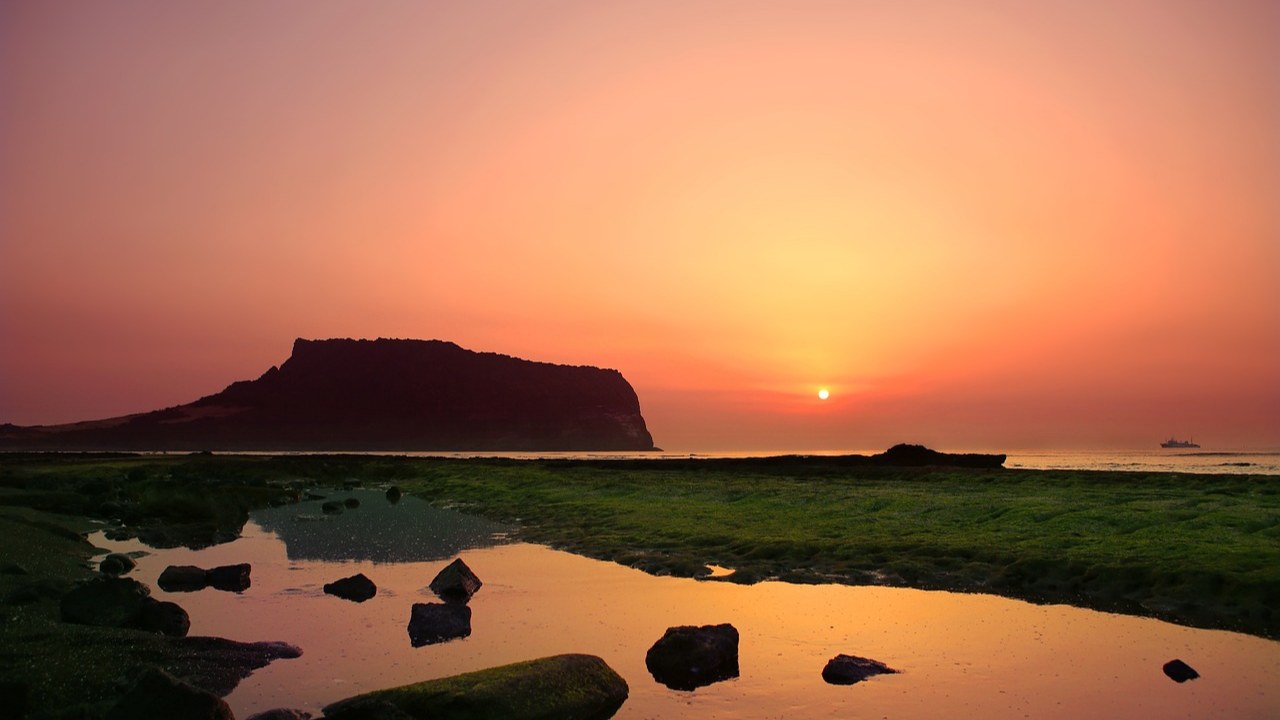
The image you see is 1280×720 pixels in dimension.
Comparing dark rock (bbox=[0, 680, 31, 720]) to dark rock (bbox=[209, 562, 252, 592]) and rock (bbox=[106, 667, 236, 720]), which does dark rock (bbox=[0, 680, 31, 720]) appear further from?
dark rock (bbox=[209, 562, 252, 592])

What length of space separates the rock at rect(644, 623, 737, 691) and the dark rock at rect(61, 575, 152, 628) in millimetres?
10268

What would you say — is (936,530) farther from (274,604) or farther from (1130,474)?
(1130,474)

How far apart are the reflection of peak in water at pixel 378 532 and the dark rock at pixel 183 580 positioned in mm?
6890

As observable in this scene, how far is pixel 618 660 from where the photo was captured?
1542cm

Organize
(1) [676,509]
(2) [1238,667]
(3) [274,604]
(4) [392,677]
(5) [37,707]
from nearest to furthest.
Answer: (5) [37,707], (4) [392,677], (2) [1238,667], (3) [274,604], (1) [676,509]

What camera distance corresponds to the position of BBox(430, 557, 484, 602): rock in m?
21.5

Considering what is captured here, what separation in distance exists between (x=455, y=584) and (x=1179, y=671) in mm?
16062

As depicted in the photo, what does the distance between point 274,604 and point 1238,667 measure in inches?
817

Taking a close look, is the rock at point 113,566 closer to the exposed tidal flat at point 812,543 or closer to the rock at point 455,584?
the exposed tidal flat at point 812,543

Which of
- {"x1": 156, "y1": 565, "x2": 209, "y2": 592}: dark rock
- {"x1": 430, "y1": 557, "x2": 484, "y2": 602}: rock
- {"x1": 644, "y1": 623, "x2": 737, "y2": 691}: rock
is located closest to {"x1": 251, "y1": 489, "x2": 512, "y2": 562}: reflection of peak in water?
{"x1": 156, "y1": 565, "x2": 209, "y2": 592}: dark rock

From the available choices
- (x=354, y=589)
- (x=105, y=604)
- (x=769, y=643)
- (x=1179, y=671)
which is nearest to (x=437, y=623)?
(x=354, y=589)

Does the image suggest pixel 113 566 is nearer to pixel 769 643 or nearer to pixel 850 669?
pixel 769 643

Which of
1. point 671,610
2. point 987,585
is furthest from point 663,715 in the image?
point 987,585

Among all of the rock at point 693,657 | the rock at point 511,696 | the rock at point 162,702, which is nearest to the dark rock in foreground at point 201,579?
the rock at point 162,702
